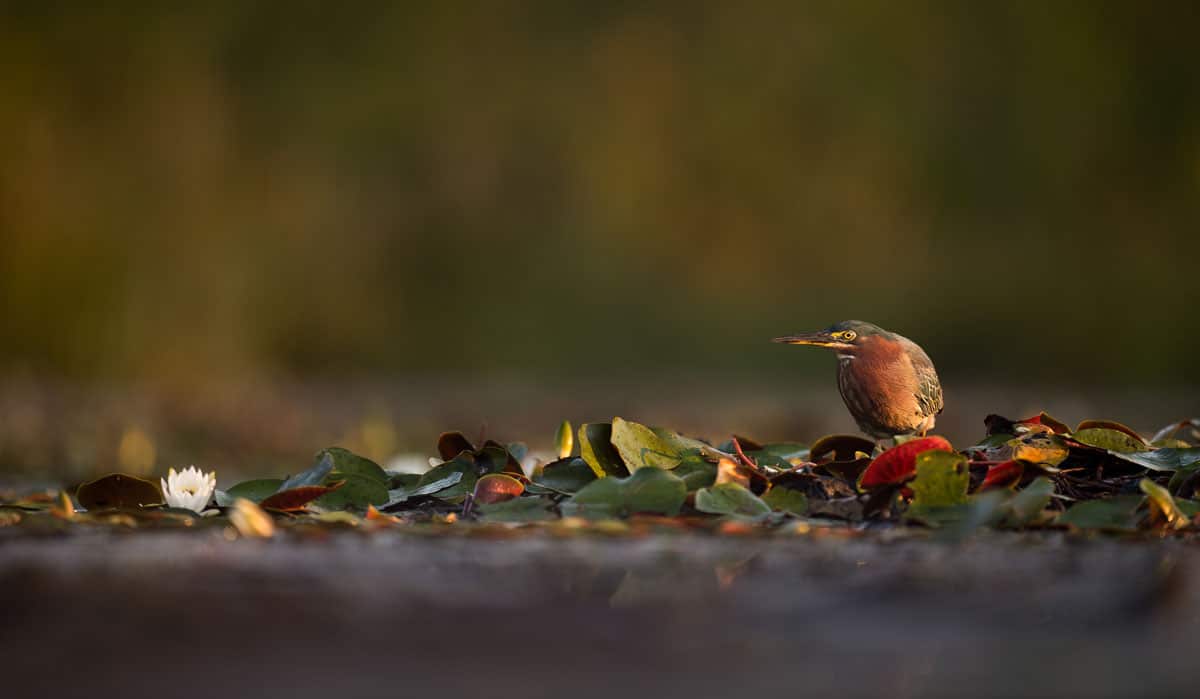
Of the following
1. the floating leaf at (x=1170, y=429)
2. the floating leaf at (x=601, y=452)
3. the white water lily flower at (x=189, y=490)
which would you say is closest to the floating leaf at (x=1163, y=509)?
the floating leaf at (x=1170, y=429)

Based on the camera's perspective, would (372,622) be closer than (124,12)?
Yes

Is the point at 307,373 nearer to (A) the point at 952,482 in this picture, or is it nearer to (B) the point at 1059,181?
(B) the point at 1059,181

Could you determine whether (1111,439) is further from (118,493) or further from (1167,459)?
(118,493)

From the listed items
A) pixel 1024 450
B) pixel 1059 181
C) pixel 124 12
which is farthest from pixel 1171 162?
pixel 1024 450

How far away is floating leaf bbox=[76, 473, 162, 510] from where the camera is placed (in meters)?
1.15

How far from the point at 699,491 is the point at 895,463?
0.55 ft

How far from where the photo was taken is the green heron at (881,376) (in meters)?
1.51

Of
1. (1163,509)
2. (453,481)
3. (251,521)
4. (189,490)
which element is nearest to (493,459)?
(453,481)

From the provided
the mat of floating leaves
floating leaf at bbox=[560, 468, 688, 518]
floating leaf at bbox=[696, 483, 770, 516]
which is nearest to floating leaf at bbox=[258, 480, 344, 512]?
the mat of floating leaves

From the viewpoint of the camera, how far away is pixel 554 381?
677 centimetres

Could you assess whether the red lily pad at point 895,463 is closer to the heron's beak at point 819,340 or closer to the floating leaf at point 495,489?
the floating leaf at point 495,489

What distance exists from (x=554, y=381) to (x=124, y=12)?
2.81 metres

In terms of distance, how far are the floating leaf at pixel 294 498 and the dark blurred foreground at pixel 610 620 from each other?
0.78 feet

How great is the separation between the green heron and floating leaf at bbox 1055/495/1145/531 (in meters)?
0.52
